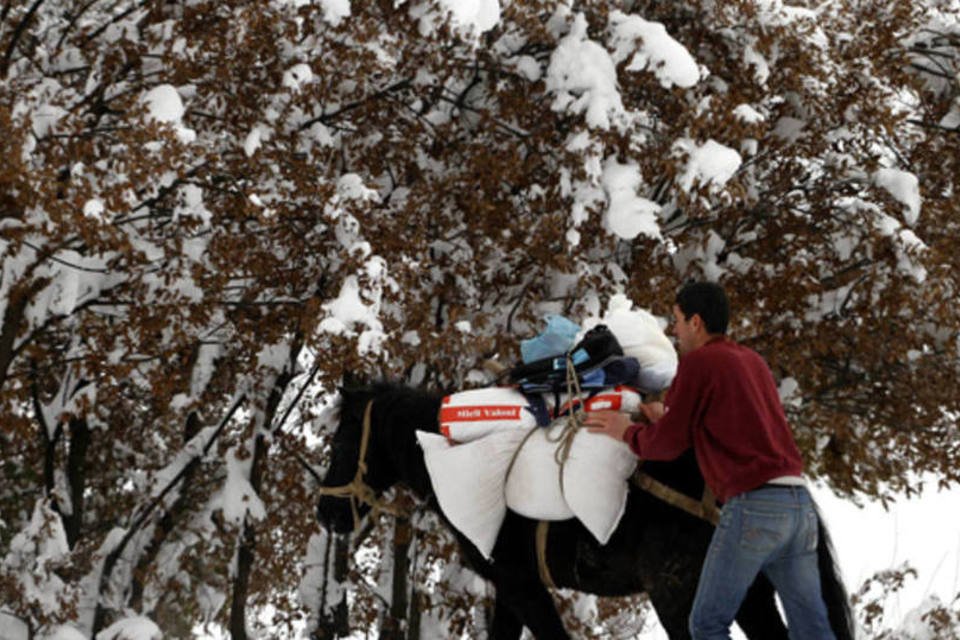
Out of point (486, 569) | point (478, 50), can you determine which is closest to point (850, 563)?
point (478, 50)

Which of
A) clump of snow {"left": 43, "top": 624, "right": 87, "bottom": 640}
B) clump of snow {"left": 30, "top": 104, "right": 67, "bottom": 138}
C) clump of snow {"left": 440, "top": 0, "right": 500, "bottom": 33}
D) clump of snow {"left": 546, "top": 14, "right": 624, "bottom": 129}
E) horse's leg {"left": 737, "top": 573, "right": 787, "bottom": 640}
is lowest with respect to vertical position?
horse's leg {"left": 737, "top": 573, "right": 787, "bottom": 640}

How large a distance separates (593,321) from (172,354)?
14.5 feet

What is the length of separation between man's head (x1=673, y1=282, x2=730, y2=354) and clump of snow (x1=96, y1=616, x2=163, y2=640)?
5551 mm

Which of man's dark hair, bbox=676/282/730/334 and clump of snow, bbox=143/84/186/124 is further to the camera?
clump of snow, bbox=143/84/186/124

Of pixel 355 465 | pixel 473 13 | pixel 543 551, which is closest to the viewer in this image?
pixel 543 551

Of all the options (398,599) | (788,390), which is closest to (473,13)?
(788,390)

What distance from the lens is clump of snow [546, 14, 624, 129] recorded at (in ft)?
24.6

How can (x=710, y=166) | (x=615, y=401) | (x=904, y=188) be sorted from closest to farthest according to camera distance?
(x=615, y=401), (x=710, y=166), (x=904, y=188)

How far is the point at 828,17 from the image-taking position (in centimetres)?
942

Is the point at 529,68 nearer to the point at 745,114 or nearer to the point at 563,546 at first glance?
the point at 745,114

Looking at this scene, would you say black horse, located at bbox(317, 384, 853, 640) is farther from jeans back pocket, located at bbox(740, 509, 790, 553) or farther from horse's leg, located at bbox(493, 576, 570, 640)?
jeans back pocket, located at bbox(740, 509, 790, 553)

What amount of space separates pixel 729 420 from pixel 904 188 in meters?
5.37

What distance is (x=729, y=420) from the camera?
395cm

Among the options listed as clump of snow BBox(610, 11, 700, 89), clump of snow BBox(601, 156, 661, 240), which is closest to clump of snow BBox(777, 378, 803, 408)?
clump of snow BBox(601, 156, 661, 240)
